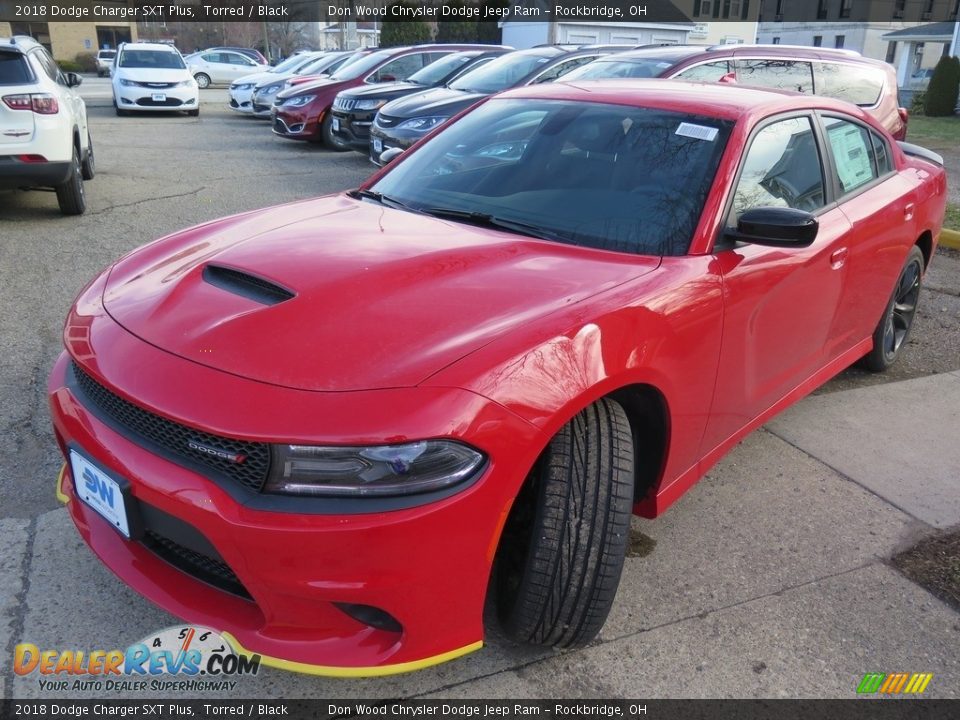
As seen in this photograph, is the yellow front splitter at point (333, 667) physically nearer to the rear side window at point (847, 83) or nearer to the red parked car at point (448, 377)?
the red parked car at point (448, 377)

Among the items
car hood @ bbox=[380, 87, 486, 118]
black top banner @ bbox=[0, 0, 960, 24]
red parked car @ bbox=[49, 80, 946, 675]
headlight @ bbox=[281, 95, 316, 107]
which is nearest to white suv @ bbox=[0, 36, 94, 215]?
car hood @ bbox=[380, 87, 486, 118]

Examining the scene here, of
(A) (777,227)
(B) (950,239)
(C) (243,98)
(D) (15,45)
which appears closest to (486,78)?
(D) (15,45)

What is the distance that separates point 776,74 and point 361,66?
23.6ft

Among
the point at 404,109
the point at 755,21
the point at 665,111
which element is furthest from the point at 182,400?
the point at 755,21

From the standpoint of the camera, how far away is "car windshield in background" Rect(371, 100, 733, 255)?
9.13ft

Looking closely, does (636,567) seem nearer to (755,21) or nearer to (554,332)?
(554,332)

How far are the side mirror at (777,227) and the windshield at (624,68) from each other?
5.42 metres

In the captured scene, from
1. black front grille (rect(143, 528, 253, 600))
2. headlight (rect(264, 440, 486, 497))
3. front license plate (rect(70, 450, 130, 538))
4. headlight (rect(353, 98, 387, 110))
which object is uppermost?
headlight (rect(353, 98, 387, 110))

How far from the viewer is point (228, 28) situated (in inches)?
2525

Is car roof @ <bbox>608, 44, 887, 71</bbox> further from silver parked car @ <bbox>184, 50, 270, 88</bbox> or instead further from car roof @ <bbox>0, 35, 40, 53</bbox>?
silver parked car @ <bbox>184, 50, 270, 88</bbox>

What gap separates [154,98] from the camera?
17172 millimetres

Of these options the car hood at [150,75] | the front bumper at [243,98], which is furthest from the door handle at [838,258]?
the car hood at [150,75]

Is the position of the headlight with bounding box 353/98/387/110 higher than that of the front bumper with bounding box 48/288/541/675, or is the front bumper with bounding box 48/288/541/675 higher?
the headlight with bounding box 353/98/387/110

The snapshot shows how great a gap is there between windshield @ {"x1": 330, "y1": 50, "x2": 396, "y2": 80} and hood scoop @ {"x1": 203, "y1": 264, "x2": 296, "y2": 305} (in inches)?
439
